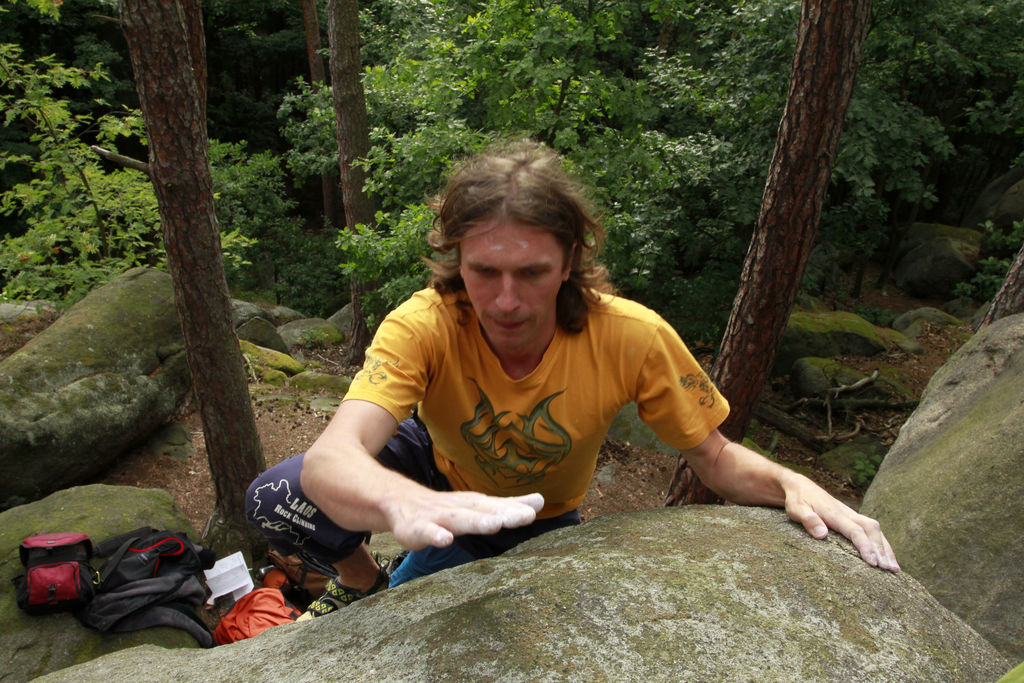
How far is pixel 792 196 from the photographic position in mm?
3957

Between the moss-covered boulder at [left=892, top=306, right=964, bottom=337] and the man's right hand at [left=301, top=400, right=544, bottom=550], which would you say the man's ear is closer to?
the man's right hand at [left=301, top=400, right=544, bottom=550]

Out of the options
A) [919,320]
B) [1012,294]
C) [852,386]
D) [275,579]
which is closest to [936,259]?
[919,320]

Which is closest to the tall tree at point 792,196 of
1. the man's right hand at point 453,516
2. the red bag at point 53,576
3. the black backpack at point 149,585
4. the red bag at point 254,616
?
the red bag at point 254,616

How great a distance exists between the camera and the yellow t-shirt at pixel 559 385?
2.13 metres

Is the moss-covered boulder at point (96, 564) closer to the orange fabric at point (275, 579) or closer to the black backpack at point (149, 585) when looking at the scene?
the black backpack at point (149, 585)

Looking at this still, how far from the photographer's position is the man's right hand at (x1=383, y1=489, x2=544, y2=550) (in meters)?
1.23

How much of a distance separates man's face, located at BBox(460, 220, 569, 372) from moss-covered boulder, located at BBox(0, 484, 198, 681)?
2.72m

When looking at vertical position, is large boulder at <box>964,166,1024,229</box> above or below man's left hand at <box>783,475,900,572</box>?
below

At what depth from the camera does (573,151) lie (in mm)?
5930

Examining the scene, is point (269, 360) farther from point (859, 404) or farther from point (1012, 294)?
point (1012, 294)

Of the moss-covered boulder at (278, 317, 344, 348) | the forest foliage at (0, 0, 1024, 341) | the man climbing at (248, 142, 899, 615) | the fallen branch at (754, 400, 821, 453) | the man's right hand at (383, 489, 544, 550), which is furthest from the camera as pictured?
the moss-covered boulder at (278, 317, 344, 348)

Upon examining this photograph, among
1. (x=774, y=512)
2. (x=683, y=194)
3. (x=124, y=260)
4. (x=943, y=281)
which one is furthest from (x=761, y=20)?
(x=943, y=281)

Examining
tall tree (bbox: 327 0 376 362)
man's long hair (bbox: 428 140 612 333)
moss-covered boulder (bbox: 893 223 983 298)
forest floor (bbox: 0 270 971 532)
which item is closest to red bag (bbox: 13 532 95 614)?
forest floor (bbox: 0 270 971 532)

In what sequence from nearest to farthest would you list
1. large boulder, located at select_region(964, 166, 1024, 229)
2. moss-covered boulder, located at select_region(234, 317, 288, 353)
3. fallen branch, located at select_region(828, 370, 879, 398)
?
fallen branch, located at select_region(828, 370, 879, 398), moss-covered boulder, located at select_region(234, 317, 288, 353), large boulder, located at select_region(964, 166, 1024, 229)
